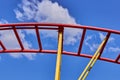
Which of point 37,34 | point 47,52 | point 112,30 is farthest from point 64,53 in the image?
point 112,30

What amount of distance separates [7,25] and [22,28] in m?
0.50

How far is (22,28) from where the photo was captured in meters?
8.98

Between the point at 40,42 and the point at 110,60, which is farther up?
the point at 40,42

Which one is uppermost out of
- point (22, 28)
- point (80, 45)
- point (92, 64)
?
point (22, 28)

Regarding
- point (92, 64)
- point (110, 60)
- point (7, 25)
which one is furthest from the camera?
point (110, 60)

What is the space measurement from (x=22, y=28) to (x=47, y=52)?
1691mm

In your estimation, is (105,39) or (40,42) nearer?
(105,39)

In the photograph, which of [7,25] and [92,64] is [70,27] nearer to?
[92,64]

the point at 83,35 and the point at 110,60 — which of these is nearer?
the point at 83,35

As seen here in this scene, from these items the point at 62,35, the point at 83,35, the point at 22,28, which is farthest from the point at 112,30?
the point at 22,28

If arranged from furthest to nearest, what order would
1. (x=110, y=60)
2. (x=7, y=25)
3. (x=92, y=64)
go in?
(x=110, y=60)
(x=7, y=25)
(x=92, y=64)

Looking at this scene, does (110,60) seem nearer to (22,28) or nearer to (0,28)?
(22,28)

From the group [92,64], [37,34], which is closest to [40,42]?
[37,34]

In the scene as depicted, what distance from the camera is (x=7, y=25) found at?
8844 millimetres
